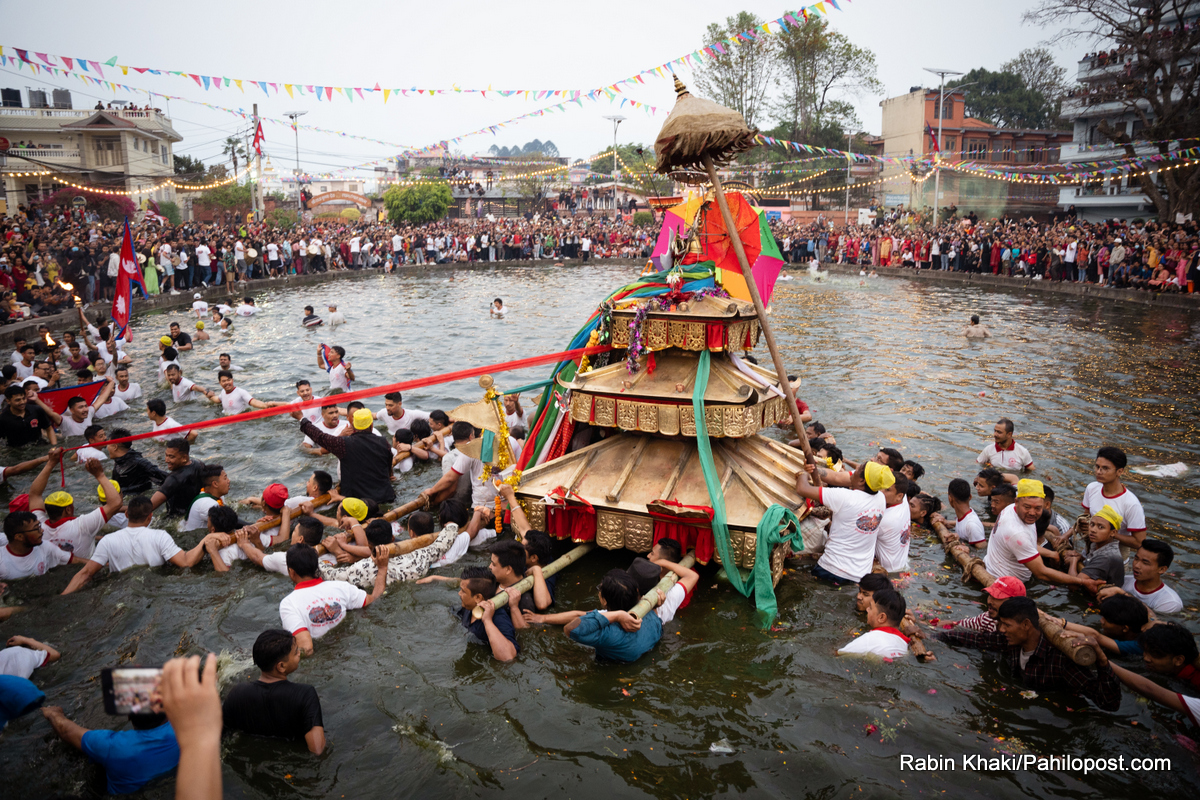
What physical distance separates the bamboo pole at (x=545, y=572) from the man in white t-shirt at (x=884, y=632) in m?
2.24

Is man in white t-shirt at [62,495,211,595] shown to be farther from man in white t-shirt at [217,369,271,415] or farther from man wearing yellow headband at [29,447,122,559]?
man in white t-shirt at [217,369,271,415]

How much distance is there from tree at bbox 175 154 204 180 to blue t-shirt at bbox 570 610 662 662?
2003 inches

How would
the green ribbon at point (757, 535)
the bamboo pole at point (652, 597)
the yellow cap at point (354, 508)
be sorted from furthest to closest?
the yellow cap at point (354, 508)
the green ribbon at point (757, 535)
the bamboo pole at point (652, 597)

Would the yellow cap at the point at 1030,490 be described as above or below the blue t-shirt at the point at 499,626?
above

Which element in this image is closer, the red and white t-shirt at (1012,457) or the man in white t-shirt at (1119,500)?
the man in white t-shirt at (1119,500)

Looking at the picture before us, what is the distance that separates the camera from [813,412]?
11938 mm

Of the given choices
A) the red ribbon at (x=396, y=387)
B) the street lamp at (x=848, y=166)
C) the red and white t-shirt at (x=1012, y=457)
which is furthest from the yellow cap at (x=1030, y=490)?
the street lamp at (x=848, y=166)

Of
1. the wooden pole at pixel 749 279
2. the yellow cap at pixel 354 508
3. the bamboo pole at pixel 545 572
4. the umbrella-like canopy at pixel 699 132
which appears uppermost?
the umbrella-like canopy at pixel 699 132

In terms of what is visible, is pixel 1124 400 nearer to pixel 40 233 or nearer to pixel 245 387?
pixel 245 387

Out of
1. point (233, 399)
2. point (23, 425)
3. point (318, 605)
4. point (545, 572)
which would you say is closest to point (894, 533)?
point (545, 572)

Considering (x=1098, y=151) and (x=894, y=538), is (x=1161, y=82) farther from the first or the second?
(x=894, y=538)

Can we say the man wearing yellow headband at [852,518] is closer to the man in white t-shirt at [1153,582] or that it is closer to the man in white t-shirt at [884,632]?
the man in white t-shirt at [884,632]

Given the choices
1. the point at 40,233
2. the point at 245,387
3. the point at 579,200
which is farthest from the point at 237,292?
the point at 579,200

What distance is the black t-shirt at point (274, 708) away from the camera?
426 centimetres
